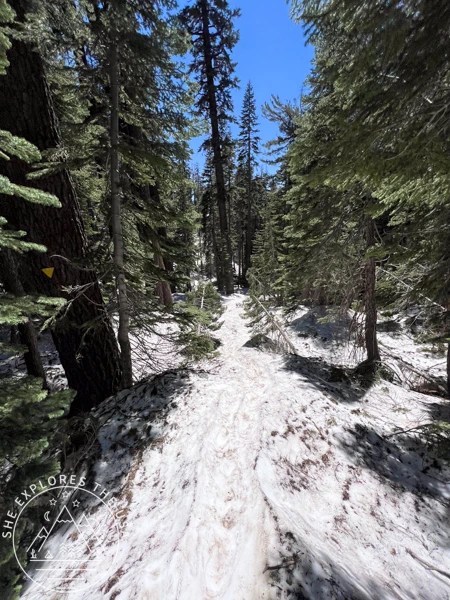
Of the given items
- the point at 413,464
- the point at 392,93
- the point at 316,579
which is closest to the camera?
the point at 316,579

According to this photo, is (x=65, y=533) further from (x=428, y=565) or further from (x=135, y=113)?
(x=135, y=113)

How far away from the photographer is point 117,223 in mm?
5059

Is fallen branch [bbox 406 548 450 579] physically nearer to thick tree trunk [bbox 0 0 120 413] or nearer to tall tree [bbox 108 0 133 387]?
tall tree [bbox 108 0 133 387]

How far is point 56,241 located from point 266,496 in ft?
15.5

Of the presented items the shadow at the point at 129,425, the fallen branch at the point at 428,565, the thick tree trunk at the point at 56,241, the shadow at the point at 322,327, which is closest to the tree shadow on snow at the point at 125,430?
the shadow at the point at 129,425

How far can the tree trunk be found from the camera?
4.69 m

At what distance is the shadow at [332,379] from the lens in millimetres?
5489

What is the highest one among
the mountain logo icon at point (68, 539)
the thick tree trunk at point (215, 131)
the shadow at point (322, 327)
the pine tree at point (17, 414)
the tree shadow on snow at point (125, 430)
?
the thick tree trunk at point (215, 131)

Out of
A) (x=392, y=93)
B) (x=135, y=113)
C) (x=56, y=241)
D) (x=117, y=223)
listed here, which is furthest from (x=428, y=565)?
(x=135, y=113)

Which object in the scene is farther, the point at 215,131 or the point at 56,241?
the point at 215,131

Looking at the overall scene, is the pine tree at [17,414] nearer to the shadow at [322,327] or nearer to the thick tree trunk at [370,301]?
the thick tree trunk at [370,301]

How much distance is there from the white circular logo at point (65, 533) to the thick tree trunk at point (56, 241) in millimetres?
2082

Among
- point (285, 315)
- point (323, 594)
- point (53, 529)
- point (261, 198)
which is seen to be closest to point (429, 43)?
point (323, 594)

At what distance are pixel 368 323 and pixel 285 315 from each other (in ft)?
23.3
